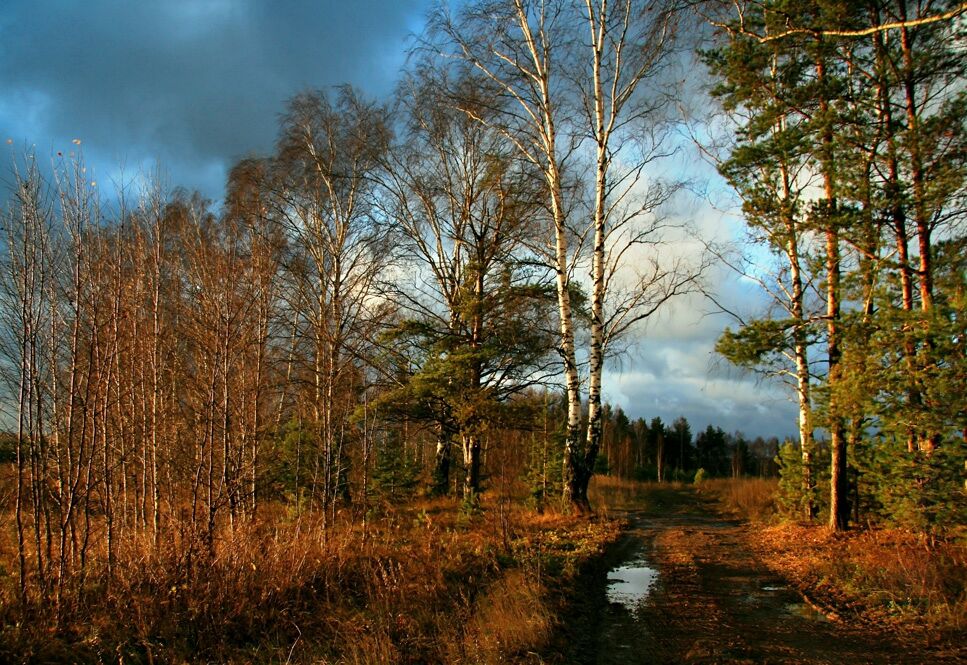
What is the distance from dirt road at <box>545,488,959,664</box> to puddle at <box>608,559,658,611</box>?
0.01 metres

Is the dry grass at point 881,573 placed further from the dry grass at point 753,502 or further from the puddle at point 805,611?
the dry grass at point 753,502

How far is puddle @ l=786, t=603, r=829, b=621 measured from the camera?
5.90 m

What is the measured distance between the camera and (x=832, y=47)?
29.4 ft

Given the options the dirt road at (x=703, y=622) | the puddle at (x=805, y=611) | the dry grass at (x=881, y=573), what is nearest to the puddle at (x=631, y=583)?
the dirt road at (x=703, y=622)

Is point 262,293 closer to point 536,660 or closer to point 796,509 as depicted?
point 536,660

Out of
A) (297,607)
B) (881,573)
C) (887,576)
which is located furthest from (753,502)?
(297,607)

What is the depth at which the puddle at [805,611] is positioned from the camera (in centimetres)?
590

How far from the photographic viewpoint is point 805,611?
611 cm

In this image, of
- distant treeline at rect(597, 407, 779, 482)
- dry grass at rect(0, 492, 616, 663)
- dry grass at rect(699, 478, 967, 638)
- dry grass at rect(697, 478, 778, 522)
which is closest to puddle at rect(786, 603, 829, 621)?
dry grass at rect(699, 478, 967, 638)

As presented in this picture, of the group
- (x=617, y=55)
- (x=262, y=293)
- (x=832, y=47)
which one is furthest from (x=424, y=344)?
(x=832, y=47)

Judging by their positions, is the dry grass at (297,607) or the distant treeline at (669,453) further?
the distant treeline at (669,453)

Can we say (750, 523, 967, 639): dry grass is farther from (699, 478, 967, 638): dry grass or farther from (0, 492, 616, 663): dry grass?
(0, 492, 616, 663): dry grass

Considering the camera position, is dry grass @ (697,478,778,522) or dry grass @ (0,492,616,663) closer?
dry grass @ (0,492,616,663)

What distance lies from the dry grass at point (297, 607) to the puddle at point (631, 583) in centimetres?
52
